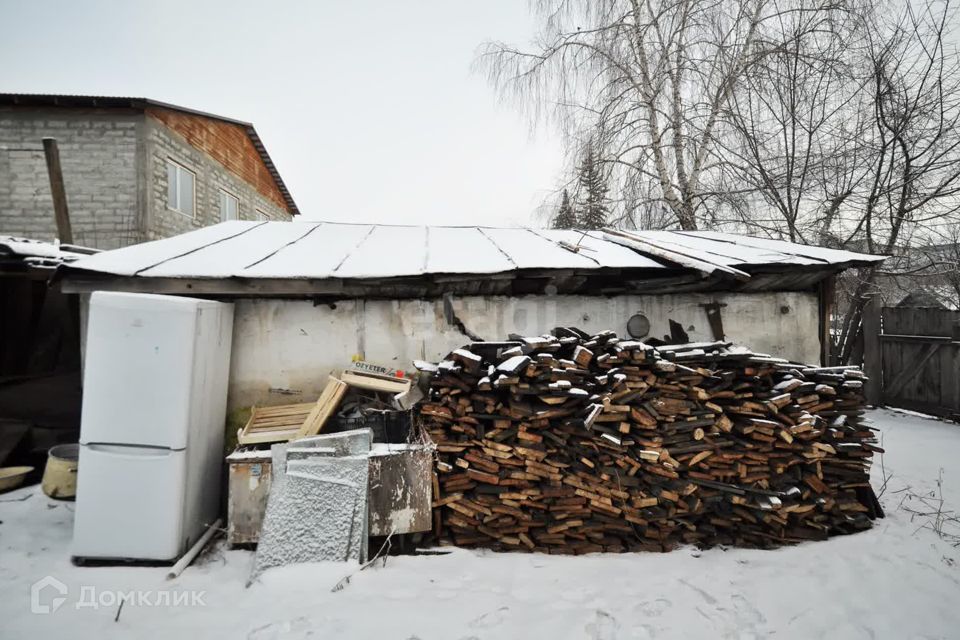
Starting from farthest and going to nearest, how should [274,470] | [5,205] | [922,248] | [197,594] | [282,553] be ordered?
[5,205], [922,248], [274,470], [282,553], [197,594]

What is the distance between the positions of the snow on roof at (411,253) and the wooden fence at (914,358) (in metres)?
4.53

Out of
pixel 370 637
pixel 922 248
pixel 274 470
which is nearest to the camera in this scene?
pixel 370 637

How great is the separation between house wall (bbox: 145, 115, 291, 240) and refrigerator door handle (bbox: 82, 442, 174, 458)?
8.34 metres

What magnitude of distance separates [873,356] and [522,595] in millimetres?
9703

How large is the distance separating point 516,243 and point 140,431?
457 centimetres

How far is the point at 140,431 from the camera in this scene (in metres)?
3.38

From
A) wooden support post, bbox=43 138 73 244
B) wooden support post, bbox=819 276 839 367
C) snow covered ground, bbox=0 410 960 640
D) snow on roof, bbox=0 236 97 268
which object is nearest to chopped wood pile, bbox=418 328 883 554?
snow covered ground, bbox=0 410 960 640

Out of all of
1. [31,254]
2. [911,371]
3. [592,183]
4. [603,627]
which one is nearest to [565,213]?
[592,183]

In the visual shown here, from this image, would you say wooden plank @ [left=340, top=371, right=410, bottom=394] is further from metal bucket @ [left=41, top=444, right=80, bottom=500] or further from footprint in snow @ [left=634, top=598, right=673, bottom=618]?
metal bucket @ [left=41, top=444, right=80, bottom=500]

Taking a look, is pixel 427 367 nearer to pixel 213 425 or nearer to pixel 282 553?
pixel 282 553

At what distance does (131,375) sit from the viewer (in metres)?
→ 3.38

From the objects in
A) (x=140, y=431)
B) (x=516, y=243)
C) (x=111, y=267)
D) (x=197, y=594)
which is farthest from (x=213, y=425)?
(x=516, y=243)

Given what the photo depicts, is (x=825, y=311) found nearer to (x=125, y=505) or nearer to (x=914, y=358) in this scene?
(x=914, y=358)

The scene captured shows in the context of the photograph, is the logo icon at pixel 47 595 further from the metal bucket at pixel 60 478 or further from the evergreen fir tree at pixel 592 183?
the evergreen fir tree at pixel 592 183
